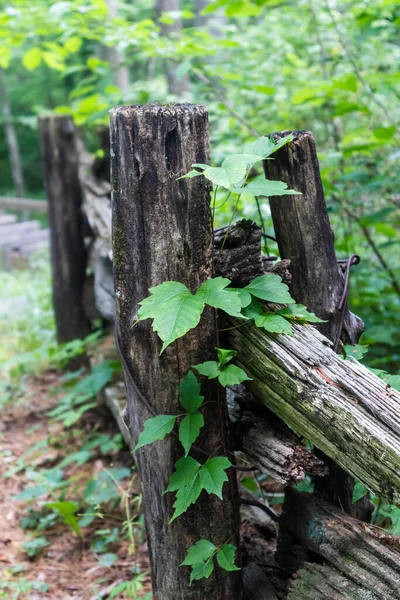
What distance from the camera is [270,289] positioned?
67.1 inches

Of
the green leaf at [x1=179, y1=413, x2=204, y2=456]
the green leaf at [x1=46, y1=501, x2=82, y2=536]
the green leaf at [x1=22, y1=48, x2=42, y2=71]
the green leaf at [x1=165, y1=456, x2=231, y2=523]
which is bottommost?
the green leaf at [x1=46, y1=501, x2=82, y2=536]

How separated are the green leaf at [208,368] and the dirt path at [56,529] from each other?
1.50 metres

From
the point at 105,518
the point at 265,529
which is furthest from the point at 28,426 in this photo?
the point at 265,529

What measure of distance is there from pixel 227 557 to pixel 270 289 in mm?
856

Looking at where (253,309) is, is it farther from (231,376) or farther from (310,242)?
(310,242)

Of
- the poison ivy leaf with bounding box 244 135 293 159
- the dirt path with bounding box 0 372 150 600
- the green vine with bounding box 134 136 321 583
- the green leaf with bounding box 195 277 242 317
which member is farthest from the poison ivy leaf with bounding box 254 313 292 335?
the dirt path with bounding box 0 372 150 600

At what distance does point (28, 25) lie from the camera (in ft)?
15.3

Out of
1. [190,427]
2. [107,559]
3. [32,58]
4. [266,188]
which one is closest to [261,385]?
[190,427]

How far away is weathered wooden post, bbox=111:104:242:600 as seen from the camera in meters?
1.72

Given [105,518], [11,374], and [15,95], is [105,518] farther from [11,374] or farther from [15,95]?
[15,95]

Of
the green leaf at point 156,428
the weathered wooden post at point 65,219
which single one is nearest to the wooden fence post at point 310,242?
the green leaf at point 156,428

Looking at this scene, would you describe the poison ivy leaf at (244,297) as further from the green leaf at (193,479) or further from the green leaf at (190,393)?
the green leaf at (193,479)

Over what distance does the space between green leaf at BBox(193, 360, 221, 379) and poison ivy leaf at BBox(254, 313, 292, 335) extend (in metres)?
0.18

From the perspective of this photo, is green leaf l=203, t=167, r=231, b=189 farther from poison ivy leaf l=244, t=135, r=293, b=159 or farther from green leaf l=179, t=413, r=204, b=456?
green leaf l=179, t=413, r=204, b=456
